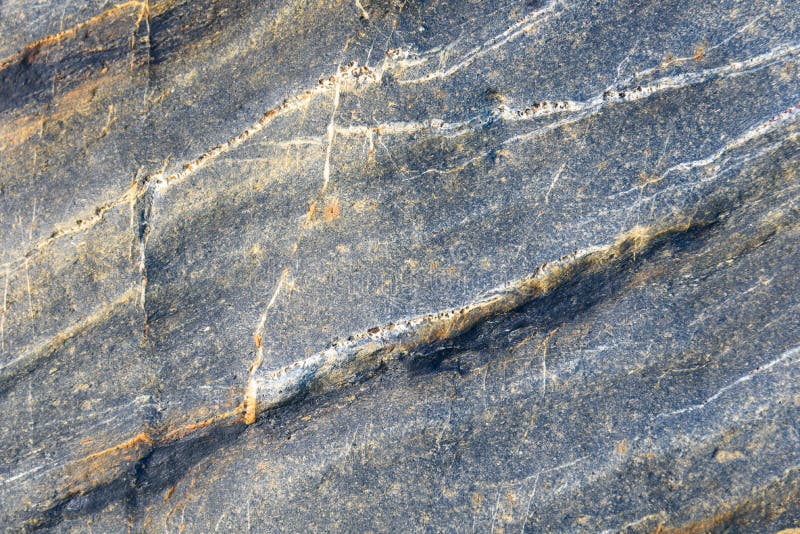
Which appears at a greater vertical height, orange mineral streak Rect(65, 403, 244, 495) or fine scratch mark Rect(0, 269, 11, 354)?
fine scratch mark Rect(0, 269, 11, 354)

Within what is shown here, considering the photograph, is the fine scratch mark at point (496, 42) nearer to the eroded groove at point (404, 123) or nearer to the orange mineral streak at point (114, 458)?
the eroded groove at point (404, 123)

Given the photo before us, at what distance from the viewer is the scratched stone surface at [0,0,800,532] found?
2674 mm

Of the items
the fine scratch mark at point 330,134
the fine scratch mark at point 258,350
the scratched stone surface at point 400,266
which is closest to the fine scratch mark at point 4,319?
the scratched stone surface at point 400,266

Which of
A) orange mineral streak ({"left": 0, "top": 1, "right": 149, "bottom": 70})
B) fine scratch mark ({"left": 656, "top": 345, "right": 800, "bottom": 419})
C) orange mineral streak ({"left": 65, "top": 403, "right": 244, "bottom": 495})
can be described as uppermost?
orange mineral streak ({"left": 0, "top": 1, "right": 149, "bottom": 70})

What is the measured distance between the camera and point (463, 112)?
9.45 feet

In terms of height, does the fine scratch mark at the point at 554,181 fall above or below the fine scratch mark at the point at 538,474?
above

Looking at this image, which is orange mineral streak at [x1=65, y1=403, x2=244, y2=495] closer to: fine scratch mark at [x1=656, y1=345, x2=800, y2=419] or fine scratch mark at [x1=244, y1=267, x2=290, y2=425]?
fine scratch mark at [x1=244, y1=267, x2=290, y2=425]

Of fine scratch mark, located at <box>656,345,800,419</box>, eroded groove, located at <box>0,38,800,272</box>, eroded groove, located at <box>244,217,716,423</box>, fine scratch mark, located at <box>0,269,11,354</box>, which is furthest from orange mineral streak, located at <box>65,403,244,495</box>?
fine scratch mark, located at <box>656,345,800,419</box>

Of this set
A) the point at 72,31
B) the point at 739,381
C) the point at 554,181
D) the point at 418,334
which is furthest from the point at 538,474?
the point at 72,31

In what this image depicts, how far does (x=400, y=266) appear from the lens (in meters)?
2.88

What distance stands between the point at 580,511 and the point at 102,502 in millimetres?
2280

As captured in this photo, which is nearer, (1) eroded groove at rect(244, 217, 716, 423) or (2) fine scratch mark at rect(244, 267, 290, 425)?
(1) eroded groove at rect(244, 217, 716, 423)

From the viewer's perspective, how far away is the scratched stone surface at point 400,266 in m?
2.67

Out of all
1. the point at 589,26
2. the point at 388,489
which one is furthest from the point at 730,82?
the point at 388,489
